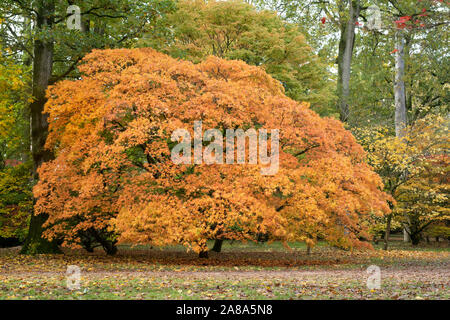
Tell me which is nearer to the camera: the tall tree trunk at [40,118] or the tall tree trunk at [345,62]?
the tall tree trunk at [40,118]

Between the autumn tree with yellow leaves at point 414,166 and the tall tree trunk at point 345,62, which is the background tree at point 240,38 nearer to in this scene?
the tall tree trunk at point 345,62

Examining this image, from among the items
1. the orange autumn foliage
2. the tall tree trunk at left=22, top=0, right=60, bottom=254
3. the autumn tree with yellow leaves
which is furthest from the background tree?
the orange autumn foliage

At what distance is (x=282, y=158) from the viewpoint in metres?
13.2

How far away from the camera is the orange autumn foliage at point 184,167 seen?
12133mm

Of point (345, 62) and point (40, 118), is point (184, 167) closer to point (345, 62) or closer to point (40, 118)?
point (40, 118)

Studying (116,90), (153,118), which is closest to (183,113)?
(153,118)

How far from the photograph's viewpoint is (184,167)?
41.9 ft

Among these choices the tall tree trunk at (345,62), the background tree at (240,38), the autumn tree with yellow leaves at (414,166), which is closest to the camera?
the autumn tree with yellow leaves at (414,166)

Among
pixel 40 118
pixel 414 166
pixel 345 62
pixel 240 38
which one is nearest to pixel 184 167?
pixel 40 118

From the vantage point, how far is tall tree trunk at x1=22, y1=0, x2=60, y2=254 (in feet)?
52.4

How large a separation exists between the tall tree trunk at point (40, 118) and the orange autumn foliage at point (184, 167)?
1.97 meters

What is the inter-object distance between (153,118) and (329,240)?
6.77m

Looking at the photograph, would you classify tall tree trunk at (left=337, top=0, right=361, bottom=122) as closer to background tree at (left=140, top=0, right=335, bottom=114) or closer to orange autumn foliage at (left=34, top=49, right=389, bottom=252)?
background tree at (left=140, top=0, right=335, bottom=114)

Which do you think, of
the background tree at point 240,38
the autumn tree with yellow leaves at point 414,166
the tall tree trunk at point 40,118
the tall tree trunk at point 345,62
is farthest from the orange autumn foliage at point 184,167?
the tall tree trunk at point 345,62
